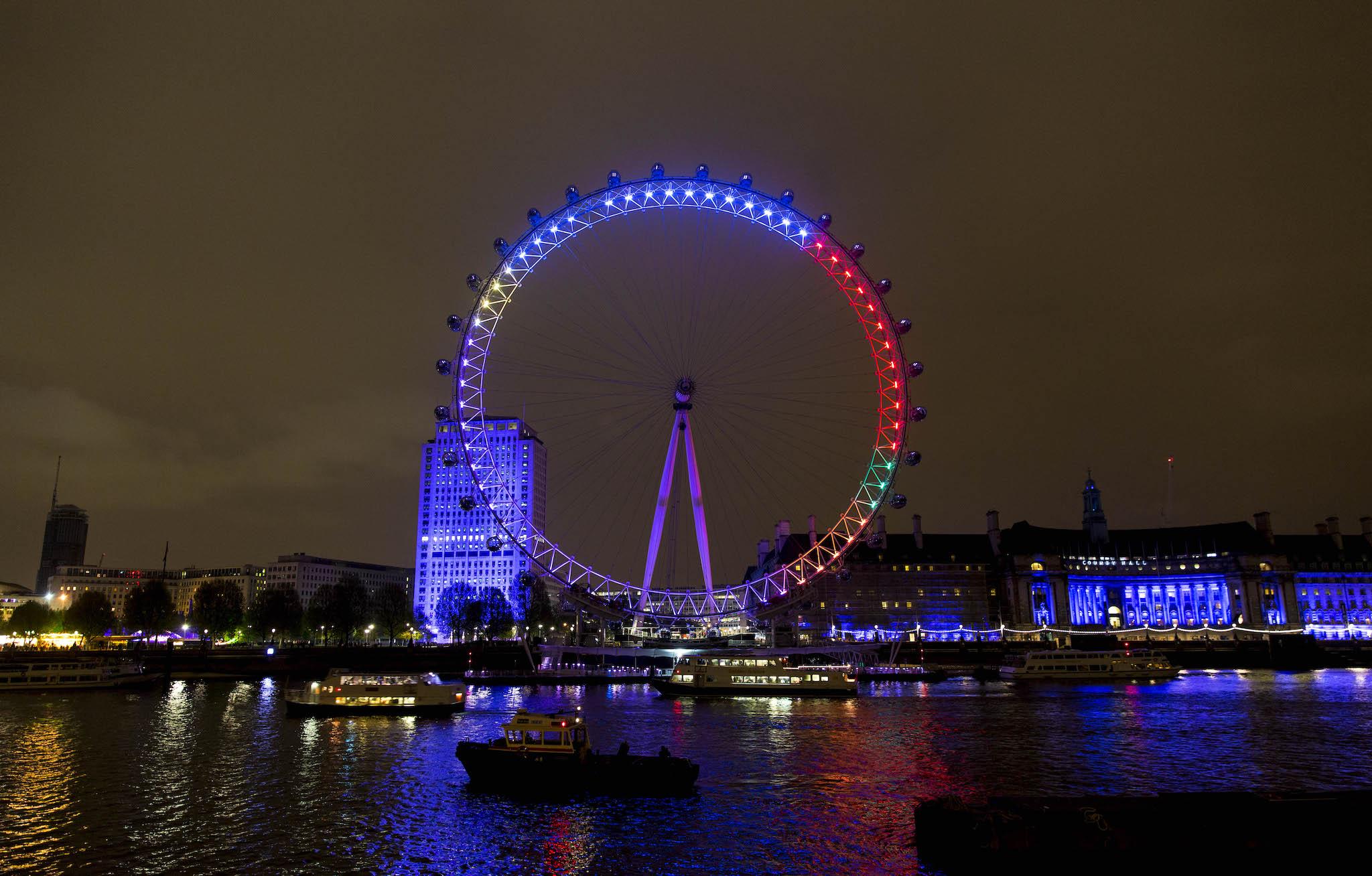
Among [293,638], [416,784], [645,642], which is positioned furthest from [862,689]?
[293,638]

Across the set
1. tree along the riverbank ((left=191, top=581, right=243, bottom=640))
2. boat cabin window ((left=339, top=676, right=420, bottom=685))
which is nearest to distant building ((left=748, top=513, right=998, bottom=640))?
tree along the riverbank ((left=191, top=581, right=243, bottom=640))

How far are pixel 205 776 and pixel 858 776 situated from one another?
2614 cm

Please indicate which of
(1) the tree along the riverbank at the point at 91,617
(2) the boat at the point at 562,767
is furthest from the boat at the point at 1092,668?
(1) the tree along the riverbank at the point at 91,617

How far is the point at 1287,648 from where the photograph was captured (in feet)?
410

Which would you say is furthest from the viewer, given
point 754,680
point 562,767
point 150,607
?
point 150,607

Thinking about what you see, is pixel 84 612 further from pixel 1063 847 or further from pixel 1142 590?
pixel 1142 590

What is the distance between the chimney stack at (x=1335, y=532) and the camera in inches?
6511

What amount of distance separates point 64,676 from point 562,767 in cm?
6954

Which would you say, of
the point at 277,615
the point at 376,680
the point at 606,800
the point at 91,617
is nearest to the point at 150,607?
the point at 91,617

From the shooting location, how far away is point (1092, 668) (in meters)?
98.9

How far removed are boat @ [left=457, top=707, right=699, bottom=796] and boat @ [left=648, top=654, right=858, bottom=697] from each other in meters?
44.1

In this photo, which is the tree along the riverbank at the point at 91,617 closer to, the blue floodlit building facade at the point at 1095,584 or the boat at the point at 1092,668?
the blue floodlit building facade at the point at 1095,584

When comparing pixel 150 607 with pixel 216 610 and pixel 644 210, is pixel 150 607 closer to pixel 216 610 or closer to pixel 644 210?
pixel 216 610

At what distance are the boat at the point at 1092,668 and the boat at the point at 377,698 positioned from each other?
196ft
